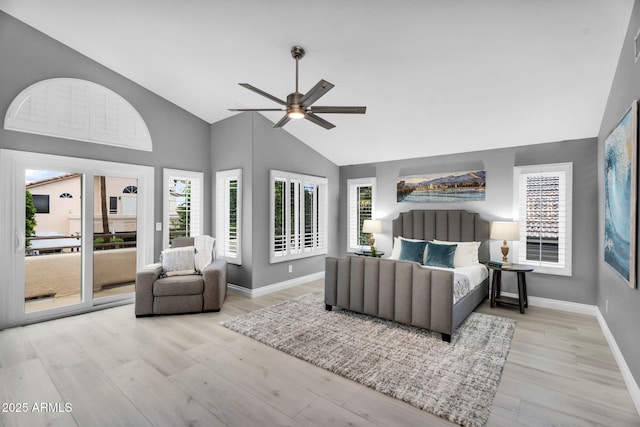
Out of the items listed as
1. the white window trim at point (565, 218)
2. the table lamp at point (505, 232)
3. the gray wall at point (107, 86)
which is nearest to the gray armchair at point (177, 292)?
the gray wall at point (107, 86)

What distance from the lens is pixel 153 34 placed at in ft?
10.9

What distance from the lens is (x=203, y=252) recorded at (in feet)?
14.4

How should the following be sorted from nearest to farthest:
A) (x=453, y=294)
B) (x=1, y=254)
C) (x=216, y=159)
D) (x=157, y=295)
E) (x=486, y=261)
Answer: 1. (x=453, y=294)
2. (x=1, y=254)
3. (x=157, y=295)
4. (x=486, y=261)
5. (x=216, y=159)

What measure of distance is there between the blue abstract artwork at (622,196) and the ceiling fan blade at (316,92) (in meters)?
2.17

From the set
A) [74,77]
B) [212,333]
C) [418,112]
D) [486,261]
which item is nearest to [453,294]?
[486,261]

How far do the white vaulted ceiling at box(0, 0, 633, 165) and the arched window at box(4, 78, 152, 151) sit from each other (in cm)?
47

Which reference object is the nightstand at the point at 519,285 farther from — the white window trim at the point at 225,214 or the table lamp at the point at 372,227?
the white window trim at the point at 225,214

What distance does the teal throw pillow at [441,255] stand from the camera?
451 centimetres

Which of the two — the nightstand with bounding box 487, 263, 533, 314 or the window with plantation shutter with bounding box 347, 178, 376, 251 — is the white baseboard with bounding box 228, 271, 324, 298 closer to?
the window with plantation shutter with bounding box 347, 178, 376, 251

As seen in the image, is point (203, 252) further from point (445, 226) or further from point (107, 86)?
point (445, 226)

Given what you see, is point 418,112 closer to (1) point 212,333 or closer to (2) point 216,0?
(2) point 216,0

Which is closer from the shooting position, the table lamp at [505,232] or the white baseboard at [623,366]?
the white baseboard at [623,366]

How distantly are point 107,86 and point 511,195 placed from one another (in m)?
6.14

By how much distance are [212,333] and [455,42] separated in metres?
3.85
